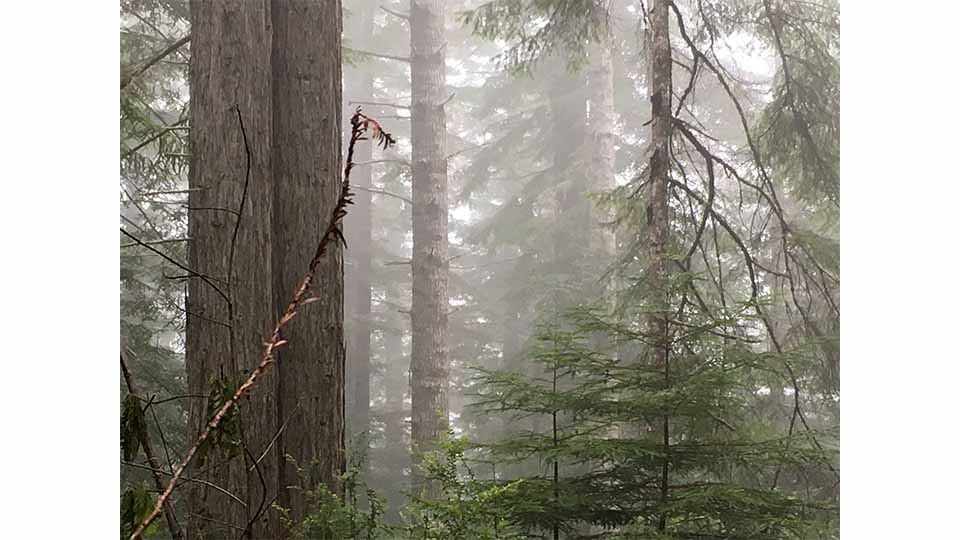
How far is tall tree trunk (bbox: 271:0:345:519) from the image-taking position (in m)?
2.26

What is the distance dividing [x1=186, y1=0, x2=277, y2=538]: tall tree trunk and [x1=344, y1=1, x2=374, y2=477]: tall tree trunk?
4.86 m

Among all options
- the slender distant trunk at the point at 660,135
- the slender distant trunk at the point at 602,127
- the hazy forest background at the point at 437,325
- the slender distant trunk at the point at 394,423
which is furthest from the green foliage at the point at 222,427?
the slender distant trunk at the point at 602,127

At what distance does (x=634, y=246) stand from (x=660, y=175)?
476 mm

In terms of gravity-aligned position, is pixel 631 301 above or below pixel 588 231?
below

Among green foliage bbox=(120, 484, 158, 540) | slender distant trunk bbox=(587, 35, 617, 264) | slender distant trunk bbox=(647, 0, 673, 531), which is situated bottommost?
green foliage bbox=(120, 484, 158, 540)

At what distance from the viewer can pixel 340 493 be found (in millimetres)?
2299

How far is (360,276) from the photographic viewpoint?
24.9 feet

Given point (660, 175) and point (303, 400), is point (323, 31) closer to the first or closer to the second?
point (303, 400)

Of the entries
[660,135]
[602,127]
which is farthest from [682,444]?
[602,127]

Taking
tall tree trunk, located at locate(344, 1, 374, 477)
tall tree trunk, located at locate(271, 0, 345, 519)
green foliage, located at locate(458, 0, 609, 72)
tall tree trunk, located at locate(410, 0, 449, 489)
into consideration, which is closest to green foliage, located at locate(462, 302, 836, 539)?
tall tree trunk, located at locate(271, 0, 345, 519)

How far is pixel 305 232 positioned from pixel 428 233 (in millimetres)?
3046

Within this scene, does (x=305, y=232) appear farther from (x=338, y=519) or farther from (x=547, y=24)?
(x=547, y=24)

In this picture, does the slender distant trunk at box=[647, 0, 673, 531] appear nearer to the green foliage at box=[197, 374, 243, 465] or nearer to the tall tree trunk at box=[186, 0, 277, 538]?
the tall tree trunk at box=[186, 0, 277, 538]
